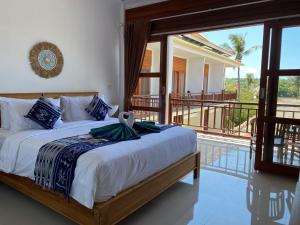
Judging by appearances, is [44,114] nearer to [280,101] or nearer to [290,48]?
[280,101]

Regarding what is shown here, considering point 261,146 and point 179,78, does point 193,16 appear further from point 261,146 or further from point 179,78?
point 179,78

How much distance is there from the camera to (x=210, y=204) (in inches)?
102

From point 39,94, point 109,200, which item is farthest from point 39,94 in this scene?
point 109,200

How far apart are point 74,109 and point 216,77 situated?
941cm

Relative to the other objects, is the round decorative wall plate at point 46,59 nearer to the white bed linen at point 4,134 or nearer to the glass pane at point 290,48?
the white bed linen at point 4,134

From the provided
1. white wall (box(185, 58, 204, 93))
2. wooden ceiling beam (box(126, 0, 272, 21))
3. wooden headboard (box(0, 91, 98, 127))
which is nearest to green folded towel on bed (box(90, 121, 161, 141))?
wooden headboard (box(0, 91, 98, 127))

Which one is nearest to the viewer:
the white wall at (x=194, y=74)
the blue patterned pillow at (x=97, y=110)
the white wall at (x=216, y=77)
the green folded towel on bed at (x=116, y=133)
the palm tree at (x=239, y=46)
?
the green folded towel on bed at (x=116, y=133)

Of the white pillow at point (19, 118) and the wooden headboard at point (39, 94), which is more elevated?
the wooden headboard at point (39, 94)

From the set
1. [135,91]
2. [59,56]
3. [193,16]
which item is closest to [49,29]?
[59,56]

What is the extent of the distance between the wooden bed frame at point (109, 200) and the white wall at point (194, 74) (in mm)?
7493

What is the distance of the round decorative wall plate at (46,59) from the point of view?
11.8 feet

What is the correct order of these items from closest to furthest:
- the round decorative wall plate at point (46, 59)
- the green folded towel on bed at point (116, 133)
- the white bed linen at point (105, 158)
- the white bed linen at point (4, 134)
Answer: the white bed linen at point (105, 158)
the green folded towel on bed at point (116, 133)
the white bed linen at point (4, 134)
the round decorative wall plate at point (46, 59)

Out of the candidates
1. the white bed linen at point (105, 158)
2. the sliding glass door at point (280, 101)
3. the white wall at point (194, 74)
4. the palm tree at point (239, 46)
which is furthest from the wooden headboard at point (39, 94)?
the palm tree at point (239, 46)

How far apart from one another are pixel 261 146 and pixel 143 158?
2248 mm
